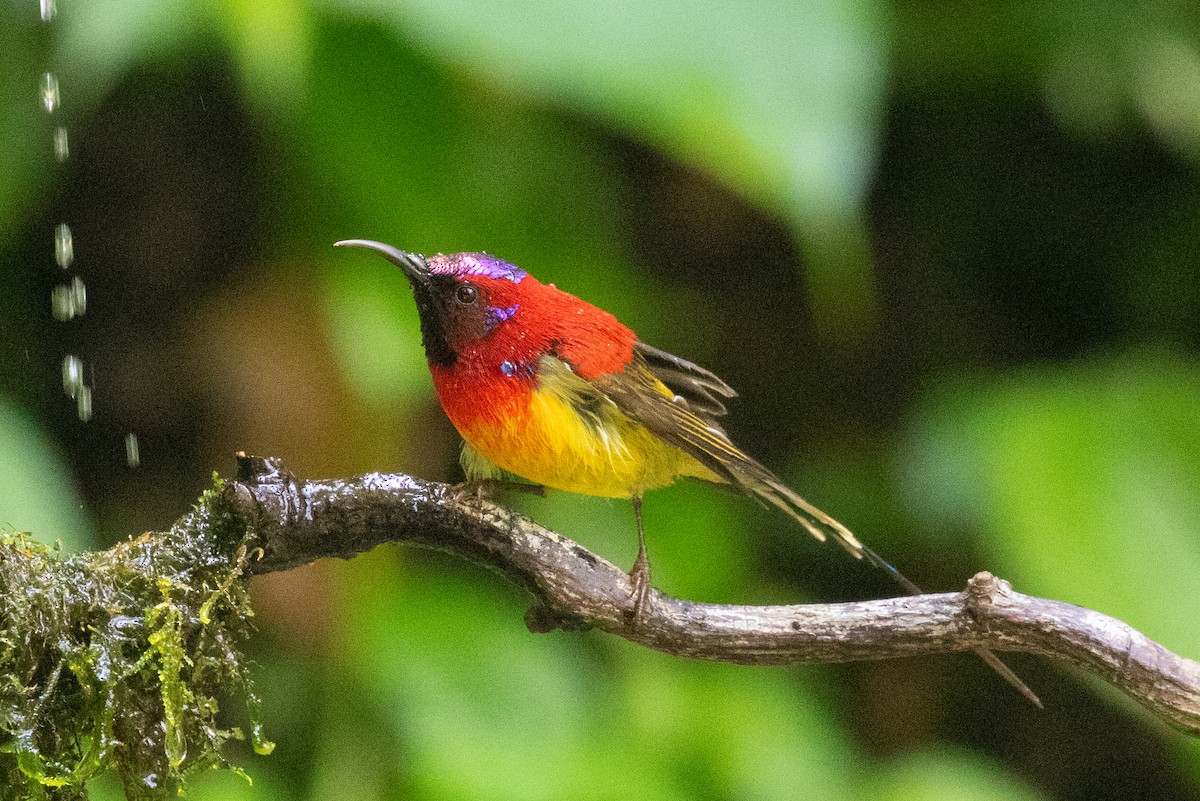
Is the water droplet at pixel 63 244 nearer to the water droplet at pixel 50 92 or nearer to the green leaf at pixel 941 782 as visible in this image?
the water droplet at pixel 50 92

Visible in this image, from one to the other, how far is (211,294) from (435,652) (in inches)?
46.3

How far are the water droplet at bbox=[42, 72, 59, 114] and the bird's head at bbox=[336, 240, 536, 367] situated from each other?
4.16 ft

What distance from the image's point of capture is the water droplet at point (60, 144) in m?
2.60

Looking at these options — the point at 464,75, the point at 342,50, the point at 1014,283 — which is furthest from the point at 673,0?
the point at 1014,283

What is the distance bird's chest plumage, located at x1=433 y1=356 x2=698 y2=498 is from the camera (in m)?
1.60

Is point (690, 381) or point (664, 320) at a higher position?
point (664, 320)

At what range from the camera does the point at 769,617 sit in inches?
60.2

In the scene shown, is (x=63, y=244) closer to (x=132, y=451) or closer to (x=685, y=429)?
(x=132, y=451)

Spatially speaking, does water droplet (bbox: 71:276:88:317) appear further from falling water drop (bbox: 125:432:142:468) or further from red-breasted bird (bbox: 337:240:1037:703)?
red-breasted bird (bbox: 337:240:1037:703)

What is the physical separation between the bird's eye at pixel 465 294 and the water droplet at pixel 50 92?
4.43 feet

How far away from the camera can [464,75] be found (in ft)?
8.14

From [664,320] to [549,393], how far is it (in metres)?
1.63

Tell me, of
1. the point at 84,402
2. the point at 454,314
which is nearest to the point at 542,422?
the point at 454,314

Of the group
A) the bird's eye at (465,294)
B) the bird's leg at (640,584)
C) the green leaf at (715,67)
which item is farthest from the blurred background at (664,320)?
the bird's leg at (640,584)
